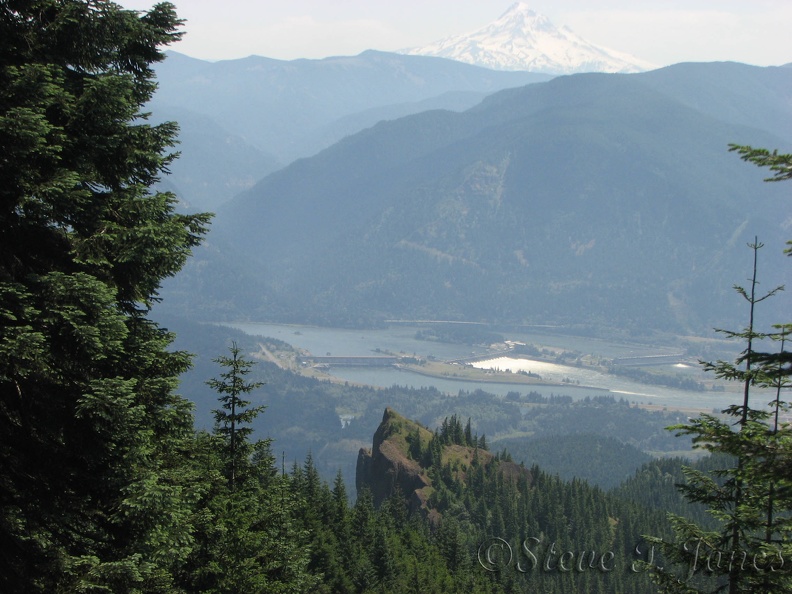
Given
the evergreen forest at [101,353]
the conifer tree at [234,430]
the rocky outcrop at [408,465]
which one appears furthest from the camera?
the rocky outcrop at [408,465]

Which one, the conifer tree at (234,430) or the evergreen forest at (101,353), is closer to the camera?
the evergreen forest at (101,353)

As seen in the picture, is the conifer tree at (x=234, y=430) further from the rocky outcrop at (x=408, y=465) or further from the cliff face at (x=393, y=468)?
the cliff face at (x=393, y=468)

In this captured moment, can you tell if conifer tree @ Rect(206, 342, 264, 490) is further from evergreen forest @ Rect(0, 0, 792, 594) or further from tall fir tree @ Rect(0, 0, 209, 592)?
tall fir tree @ Rect(0, 0, 209, 592)

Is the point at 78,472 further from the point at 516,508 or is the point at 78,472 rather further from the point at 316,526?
the point at 516,508

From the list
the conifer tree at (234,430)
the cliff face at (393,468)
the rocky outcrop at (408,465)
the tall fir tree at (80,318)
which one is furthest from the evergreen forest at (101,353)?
the cliff face at (393,468)

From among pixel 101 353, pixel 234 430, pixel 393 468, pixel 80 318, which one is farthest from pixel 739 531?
pixel 393 468

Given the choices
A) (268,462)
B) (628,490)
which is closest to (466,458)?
(628,490)
